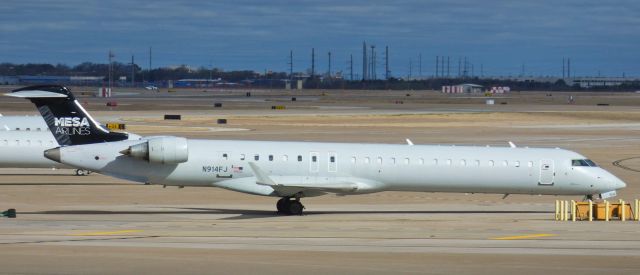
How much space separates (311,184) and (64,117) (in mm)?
8082

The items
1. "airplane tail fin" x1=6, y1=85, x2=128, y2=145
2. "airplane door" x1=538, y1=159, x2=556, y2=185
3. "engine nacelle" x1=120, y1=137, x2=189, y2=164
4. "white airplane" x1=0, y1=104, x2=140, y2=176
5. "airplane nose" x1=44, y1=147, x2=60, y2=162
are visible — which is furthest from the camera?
"white airplane" x1=0, y1=104, x2=140, y2=176

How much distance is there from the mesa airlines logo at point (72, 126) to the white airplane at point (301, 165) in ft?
0.10

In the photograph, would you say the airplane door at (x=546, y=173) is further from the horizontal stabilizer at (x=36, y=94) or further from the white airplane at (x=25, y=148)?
the white airplane at (x=25, y=148)

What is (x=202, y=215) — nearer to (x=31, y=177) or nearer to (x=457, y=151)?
(x=457, y=151)

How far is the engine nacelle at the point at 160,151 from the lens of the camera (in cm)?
3747

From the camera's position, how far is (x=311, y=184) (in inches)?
1507

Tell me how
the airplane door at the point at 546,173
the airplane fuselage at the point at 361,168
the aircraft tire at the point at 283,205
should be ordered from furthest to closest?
the airplane door at the point at 546,173
the aircraft tire at the point at 283,205
the airplane fuselage at the point at 361,168

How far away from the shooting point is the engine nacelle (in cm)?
3747

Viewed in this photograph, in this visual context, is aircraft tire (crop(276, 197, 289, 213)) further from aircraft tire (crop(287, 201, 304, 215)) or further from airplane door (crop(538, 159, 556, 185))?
airplane door (crop(538, 159, 556, 185))

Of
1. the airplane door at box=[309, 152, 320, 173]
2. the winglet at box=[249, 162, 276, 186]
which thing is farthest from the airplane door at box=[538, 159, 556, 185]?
the winglet at box=[249, 162, 276, 186]

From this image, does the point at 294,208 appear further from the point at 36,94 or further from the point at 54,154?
the point at 36,94

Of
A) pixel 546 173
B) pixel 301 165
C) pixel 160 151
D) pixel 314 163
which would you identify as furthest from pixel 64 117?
pixel 546 173

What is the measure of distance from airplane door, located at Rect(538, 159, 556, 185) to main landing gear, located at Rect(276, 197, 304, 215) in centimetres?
789

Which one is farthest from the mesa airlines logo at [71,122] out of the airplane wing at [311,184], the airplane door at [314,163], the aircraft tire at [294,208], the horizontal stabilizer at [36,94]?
the airplane door at [314,163]
